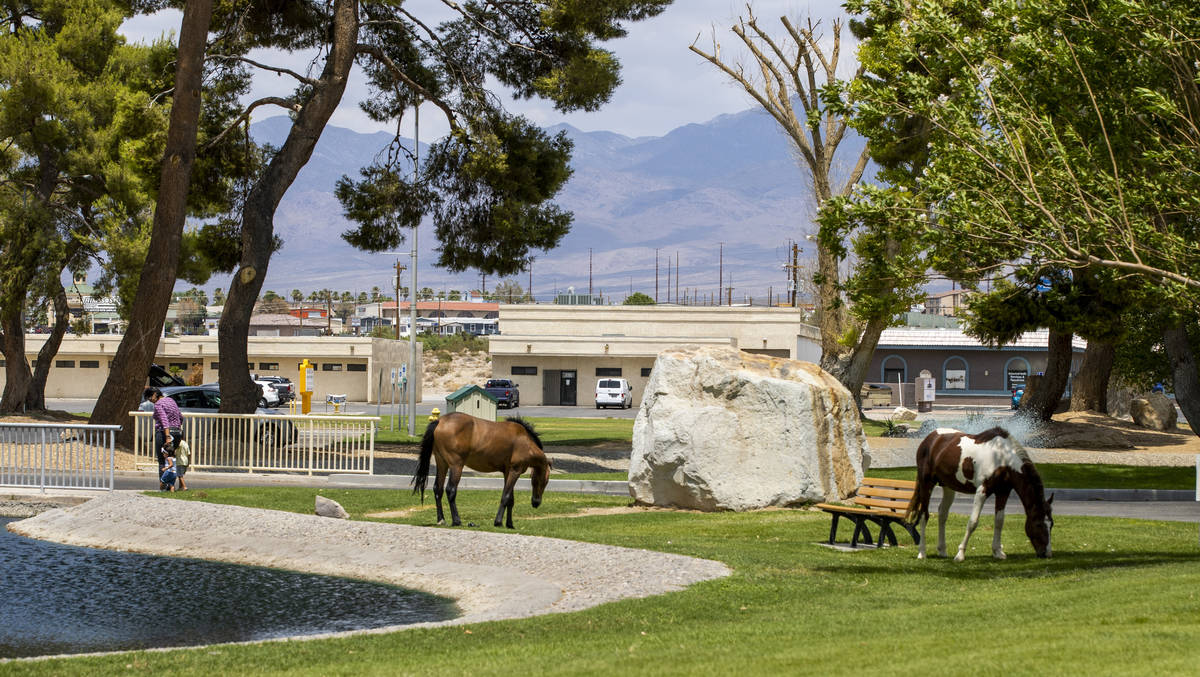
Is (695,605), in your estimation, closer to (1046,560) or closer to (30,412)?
(1046,560)

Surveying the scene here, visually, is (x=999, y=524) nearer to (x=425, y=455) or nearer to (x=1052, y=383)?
(x=425, y=455)

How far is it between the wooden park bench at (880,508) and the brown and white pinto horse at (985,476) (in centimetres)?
70

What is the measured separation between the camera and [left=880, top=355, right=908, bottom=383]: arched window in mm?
79750

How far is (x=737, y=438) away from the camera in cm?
1920

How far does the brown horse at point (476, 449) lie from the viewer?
1575 centimetres

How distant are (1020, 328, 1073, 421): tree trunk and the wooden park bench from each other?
26.0 meters

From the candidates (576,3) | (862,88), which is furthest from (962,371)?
(862,88)

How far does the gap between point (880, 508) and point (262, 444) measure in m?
14.9

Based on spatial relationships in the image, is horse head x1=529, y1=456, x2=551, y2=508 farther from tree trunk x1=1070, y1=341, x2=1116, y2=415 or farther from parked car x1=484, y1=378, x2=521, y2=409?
parked car x1=484, y1=378, x2=521, y2=409

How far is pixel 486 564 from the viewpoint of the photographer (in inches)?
536

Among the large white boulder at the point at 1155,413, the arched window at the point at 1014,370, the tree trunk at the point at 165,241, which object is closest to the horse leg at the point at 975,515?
the tree trunk at the point at 165,241

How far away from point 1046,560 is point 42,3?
125ft

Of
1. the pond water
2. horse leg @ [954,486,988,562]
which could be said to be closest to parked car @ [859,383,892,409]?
horse leg @ [954,486,988,562]

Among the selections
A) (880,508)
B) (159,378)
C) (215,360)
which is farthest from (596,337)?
(880,508)
